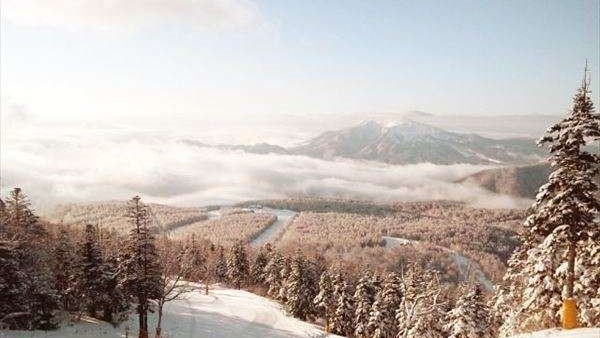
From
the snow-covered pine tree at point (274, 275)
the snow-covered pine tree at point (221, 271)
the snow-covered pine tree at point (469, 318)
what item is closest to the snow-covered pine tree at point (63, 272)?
the snow-covered pine tree at point (469, 318)

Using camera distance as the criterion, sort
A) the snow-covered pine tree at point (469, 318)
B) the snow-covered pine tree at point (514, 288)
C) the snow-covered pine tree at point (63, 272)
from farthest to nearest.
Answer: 1. the snow-covered pine tree at point (63, 272)
2. the snow-covered pine tree at point (469, 318)
3. the snow-covered pine tree at point (514, 288)

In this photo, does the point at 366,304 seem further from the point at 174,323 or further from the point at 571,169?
the point at 571,169

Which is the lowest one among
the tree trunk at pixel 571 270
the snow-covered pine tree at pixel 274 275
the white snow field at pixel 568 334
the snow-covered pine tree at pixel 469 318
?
the snow-covered pine tree at pixel 274 275

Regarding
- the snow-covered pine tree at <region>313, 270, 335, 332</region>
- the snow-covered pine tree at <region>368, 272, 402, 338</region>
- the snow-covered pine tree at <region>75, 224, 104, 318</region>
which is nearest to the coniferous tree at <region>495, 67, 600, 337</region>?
the snow-covered pine tree at <region>368, 272, 402, 338</region>

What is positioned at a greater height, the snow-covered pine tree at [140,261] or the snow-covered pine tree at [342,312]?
the snow-covered pine tree at [140,261]

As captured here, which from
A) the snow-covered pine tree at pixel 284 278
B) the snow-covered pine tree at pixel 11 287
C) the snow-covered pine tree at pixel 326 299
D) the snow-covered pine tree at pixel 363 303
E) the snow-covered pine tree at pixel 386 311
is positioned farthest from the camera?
the snow-covered pine tree at pixel 284 278

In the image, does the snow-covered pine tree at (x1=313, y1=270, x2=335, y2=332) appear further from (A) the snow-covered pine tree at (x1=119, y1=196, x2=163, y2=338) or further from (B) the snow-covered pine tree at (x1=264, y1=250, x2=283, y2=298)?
(A) the snow-covered pine tree at (x1=119, y1=196, x2=163, y2=338)

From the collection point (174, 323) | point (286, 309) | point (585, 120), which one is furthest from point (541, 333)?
point (286, 309)

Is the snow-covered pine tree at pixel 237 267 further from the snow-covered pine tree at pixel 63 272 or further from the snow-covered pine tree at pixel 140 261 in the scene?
the snow-covered pine tree at pixel 140 261
